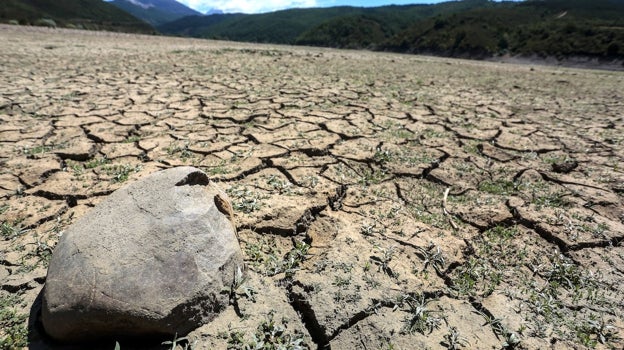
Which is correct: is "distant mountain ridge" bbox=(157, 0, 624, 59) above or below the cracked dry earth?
above

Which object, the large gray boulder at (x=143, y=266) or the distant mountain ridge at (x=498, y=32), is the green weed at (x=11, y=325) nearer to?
the large gray boulder at (x=143, y=266)

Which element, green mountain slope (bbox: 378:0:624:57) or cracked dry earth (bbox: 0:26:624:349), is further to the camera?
green mountain slope (bbox: 378:0:624:57)

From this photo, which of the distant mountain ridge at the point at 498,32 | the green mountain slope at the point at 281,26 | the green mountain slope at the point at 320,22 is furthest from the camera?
the green mountain slope at the point at 281,26

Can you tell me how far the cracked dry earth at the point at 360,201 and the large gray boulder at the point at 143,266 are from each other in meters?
0.13

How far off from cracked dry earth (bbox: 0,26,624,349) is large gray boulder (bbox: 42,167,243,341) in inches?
5.3

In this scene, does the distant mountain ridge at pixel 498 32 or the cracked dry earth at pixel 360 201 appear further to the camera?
the distant mountain ridge at pixel 498 32

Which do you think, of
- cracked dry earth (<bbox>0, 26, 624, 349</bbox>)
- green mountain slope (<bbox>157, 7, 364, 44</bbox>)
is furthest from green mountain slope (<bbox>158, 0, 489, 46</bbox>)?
cracked dry earth (<bbox>0, 26, 624, 349</bbox>)

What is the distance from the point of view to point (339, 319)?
134cm

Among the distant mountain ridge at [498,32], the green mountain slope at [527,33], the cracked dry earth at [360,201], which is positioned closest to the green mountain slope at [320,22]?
the distant mountain ridge at [498,32]

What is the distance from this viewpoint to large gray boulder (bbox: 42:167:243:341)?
115 cm

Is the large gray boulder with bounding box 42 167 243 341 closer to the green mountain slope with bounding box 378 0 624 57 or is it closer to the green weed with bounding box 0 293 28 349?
the green weed with bounding box 0 293 28 349

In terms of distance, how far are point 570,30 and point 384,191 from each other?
3260 cm

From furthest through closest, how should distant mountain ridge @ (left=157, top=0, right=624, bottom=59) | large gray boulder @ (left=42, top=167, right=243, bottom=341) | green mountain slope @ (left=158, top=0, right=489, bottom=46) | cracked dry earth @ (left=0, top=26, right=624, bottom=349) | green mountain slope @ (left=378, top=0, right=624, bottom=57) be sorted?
green mountain slope @ (left=158, top=0, right=489, bottom=46), distant mountain ridge @ (left=157, top=0, right=624, bottom=59), green mountain slope @ (left=378, top=0, right=624, bottom=57), cracked dry earth @ (left=0, top=26, right=624, bottom=349), large gray boulder @ (left=42, top=167, right=243, bottom=341)

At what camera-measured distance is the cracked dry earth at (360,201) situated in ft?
4.47
